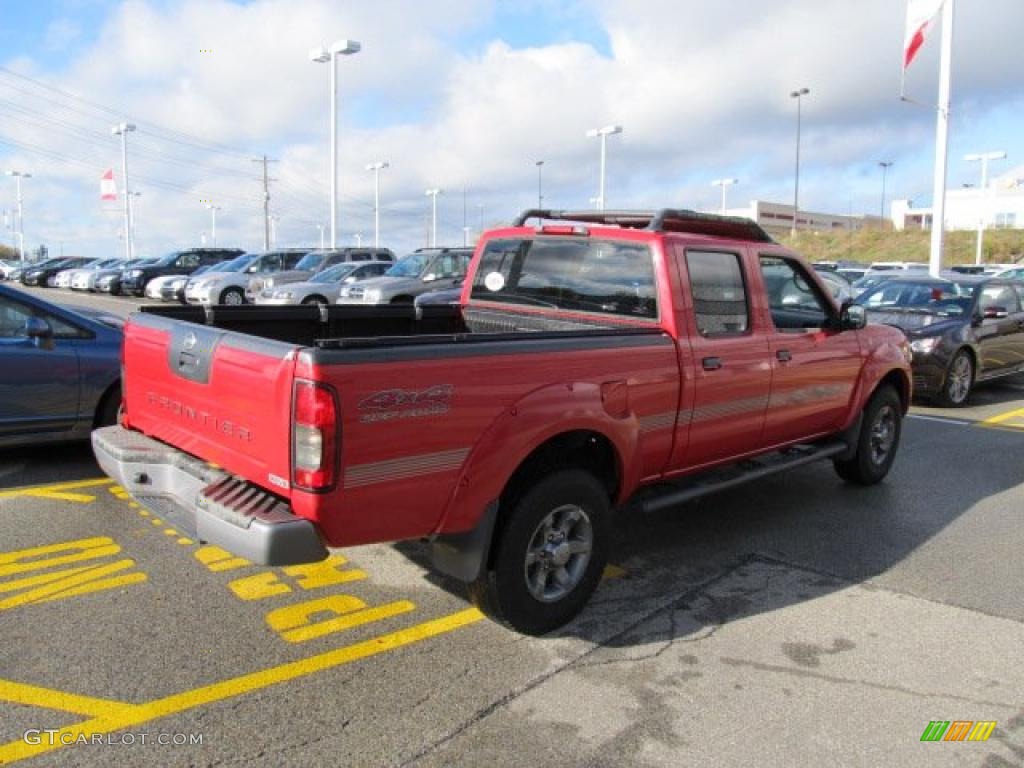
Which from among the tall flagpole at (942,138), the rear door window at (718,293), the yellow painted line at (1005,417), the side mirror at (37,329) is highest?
the tall flagpole at (942,138)

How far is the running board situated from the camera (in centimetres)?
454

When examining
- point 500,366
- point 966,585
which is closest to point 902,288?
point 966,585

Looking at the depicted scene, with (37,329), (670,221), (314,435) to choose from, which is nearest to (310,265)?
(37,329)

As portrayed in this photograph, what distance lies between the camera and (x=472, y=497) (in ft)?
11.3

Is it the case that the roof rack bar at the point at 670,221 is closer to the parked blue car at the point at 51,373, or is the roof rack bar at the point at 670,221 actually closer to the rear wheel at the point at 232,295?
the parked blue car at the point at 51,373

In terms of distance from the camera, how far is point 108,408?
21.8ft

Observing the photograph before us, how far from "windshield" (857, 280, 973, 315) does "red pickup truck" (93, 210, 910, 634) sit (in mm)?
6093

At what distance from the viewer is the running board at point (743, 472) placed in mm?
4535

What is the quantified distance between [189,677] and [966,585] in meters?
4.02

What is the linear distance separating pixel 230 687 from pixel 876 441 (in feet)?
17.1

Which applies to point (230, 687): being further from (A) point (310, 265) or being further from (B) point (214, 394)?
(A) point (310, 265)

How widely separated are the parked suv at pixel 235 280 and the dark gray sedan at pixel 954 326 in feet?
55.6

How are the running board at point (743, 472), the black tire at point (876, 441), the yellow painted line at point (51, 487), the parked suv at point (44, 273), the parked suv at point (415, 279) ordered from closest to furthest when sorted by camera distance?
the running board at point (743, 472) → the yellow painted line at point (51, 487) → the black tire at point (876, 441) → the parked suv at point (415, 279) → the parked suv at point (44, 273)

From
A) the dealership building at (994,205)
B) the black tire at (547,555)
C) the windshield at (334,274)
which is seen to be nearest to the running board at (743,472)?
the black tire at (547,555)
